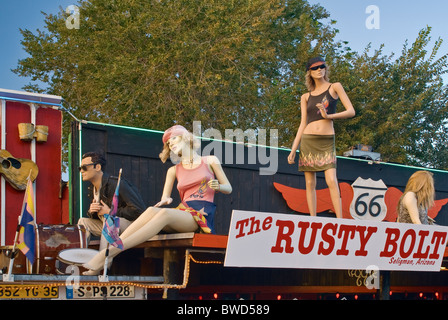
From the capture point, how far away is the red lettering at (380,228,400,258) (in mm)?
6391

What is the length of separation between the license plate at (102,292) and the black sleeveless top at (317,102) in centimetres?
278

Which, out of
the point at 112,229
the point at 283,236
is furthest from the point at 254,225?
the point at 112,229

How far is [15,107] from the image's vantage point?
7.81 metres

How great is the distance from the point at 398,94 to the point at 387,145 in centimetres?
158

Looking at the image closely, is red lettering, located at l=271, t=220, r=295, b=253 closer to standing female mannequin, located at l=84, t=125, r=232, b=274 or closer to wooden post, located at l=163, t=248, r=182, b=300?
standing female mannequin, located at l=84, t=125, r=232, b=274

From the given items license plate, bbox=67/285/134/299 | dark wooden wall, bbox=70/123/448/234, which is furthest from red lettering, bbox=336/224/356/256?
dark wooden wall, bbox=70/123/448/234

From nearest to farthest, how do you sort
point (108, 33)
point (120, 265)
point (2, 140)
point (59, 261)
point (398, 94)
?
point (59, 261)
point (120, 265)
point (2, 140)
point (108, 33)
point (398, 94)

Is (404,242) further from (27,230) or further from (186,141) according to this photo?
(27,230)

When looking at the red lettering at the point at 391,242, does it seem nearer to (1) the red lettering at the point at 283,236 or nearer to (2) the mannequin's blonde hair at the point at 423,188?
(2) the mannequin's blonde hair at the point at 423,188

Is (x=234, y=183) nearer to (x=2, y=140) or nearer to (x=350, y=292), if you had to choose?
(x=350, y=292)

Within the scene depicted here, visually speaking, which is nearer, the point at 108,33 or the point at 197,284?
the point at 197,284

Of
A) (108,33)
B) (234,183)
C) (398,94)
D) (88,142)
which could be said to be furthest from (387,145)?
(88,142)

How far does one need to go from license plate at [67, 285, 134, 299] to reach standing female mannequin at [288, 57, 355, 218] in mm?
2385

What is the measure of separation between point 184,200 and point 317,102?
5.98ft
